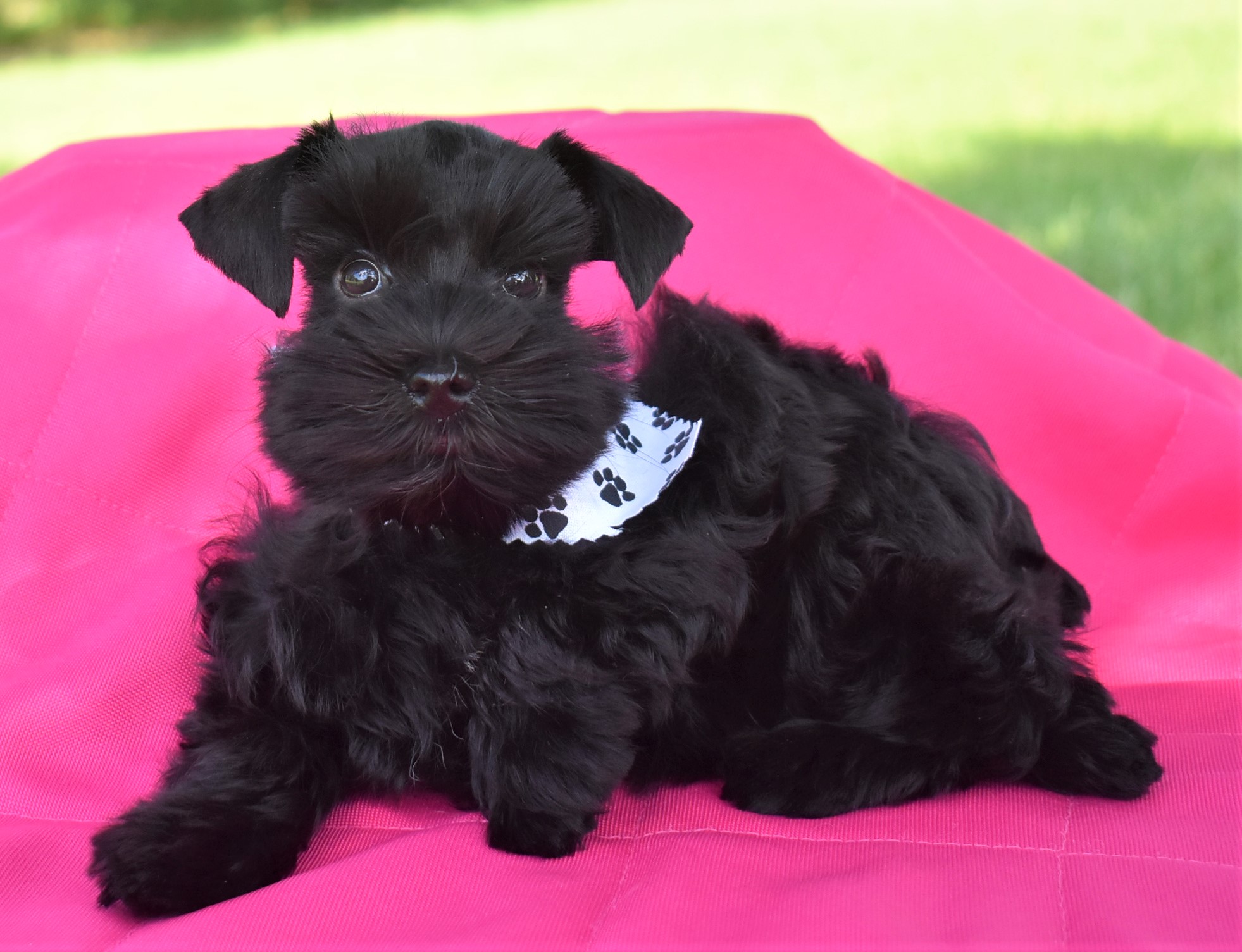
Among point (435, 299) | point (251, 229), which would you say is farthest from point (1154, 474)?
point (251, 229)

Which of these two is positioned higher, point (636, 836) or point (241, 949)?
point (636, 836)

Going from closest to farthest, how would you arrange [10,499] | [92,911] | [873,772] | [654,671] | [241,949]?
[241,949], [92,911], [654,671], [873,772], [10,499]

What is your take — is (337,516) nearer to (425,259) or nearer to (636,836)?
(425,259)

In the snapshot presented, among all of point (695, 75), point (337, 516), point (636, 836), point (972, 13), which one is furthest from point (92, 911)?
point (972, 13)

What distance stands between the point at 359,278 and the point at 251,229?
0.86 feet

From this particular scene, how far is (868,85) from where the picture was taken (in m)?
15.0

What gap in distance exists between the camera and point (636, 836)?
2652mm

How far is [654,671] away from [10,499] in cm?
218

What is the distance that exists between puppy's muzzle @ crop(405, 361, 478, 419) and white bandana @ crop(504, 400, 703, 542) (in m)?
0.33

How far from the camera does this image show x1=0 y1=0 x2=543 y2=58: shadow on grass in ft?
81.4

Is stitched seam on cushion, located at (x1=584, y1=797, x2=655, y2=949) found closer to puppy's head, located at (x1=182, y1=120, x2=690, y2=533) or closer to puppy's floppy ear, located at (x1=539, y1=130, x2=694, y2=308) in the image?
puppy's head, located at (x1=182, y1=120, x2=690, y2=533)

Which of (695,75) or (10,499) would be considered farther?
(695,75)

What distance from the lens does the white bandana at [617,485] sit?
2525 millimetres

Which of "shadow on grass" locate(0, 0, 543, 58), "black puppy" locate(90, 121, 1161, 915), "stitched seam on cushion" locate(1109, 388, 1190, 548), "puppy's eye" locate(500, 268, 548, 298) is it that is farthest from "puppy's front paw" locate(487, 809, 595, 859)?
"shadow on grass" locate(0, 0, 543, 58)
